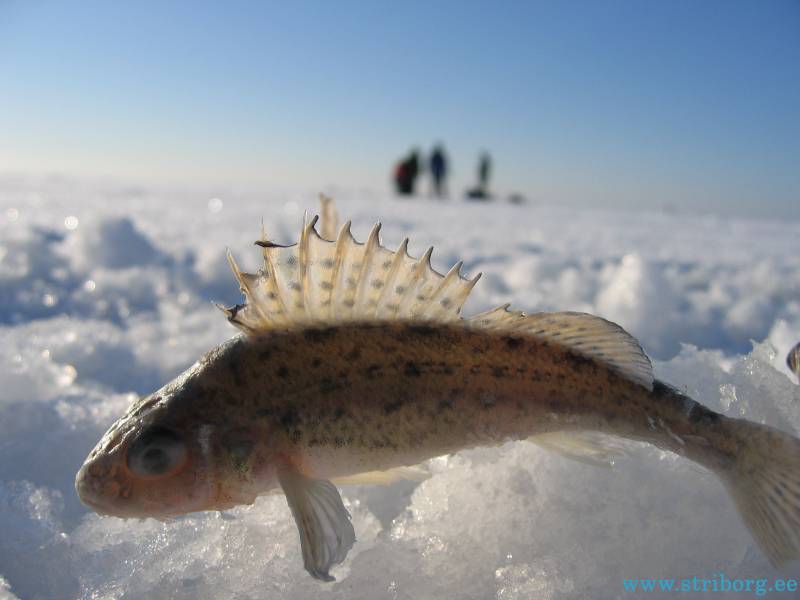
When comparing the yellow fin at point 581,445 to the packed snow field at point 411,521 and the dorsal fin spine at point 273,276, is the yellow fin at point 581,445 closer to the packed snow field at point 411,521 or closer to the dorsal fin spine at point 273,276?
the packed snow field at point 411,521

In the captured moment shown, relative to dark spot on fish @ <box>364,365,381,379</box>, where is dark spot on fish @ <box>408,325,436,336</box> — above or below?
above

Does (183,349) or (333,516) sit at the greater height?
(333,516)

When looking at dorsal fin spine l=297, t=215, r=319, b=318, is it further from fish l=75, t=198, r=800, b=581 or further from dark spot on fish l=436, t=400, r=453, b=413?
dark spot on fish l=436, t=400, r=453, b=413

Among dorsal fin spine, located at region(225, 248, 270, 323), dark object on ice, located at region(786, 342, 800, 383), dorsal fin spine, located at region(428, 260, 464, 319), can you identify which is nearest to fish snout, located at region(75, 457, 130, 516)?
dorsal fin spine, located at region(225, 248, 270, 323)

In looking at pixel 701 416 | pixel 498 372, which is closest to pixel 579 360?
pixel 498 372

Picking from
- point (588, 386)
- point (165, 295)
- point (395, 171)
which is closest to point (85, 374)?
point (165, 295)

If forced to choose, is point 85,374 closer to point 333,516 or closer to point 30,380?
point 30,380

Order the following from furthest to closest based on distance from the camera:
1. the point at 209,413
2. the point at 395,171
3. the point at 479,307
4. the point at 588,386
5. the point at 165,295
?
the point at 395,171 < the point at 165,295 < the point at 479,307 < the point at 588,386 < the point at 209,413
